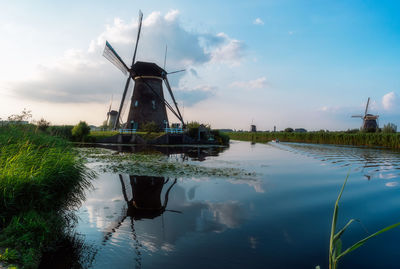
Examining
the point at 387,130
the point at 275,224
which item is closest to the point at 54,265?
the point at 275,224

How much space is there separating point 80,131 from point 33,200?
3035 cm

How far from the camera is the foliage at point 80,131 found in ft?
104

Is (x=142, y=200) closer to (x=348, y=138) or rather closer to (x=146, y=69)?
(x=146, y=69)

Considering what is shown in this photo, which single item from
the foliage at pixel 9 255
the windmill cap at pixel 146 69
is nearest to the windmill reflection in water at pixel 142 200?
the foliage at pixel 9 255

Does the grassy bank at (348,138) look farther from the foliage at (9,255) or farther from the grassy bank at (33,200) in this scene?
the foliage at (9,255)

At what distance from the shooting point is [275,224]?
5.08 m

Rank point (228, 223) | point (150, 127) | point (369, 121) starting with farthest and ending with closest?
point (369, 121)
point (150, 127)
point (228, 223)

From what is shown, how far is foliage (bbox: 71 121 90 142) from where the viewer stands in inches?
1247

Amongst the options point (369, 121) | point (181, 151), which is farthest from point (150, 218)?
point (369, 121)

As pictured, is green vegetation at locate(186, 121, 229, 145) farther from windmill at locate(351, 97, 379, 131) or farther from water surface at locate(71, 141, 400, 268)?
windmill at locate(351, 97, 379, 131)

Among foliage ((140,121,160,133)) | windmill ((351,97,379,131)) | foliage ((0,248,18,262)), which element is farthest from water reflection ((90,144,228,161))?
windmill ((351,97,379,131))

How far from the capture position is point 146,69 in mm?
32188

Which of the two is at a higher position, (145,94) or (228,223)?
(145,94)

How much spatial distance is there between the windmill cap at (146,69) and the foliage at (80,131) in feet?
32.7
